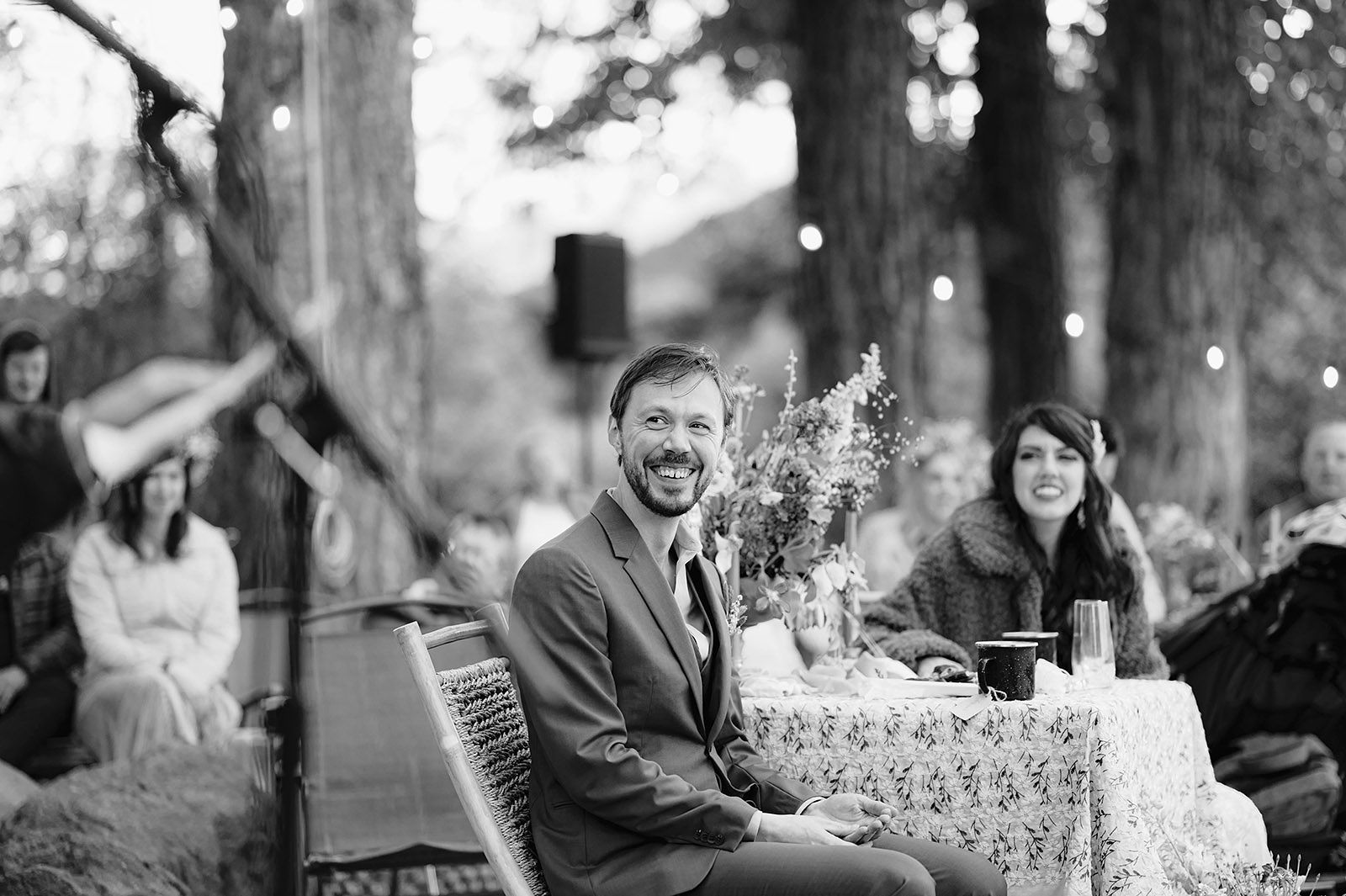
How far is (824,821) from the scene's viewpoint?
266 cm

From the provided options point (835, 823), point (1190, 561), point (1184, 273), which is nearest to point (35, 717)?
point (835, 823)

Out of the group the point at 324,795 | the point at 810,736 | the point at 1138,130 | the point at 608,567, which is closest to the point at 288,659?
the point at 608,567

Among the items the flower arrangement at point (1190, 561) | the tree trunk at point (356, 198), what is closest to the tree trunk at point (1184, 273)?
the flower arrangement at point (1190, 561)

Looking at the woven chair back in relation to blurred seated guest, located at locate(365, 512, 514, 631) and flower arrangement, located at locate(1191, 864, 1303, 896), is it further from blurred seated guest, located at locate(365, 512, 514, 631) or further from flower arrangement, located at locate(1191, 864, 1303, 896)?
flower arrangement, located at locate(1191, 864, 1303, 896)

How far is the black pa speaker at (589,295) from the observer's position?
876 cm

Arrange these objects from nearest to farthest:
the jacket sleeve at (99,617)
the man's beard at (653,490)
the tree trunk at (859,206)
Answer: the man's beard at (653,490) < the jacket sleeve at (99,617) < the tree trunk at (859,206)

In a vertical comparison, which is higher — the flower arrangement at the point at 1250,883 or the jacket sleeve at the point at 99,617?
the jacket sleeve at the point at 99,617

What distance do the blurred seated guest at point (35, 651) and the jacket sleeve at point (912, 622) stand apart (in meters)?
2.74

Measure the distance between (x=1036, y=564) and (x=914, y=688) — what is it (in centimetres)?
83

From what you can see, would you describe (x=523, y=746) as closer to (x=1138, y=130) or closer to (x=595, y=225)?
(x=1138, y=130)

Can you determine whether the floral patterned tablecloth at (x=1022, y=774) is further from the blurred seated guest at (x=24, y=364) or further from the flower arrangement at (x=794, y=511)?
the blurred seated guest at (x=24, y=364)

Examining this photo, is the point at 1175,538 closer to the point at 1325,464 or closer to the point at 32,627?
the point at 1325,464

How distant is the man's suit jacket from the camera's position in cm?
243

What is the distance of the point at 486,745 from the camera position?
2.69 m
